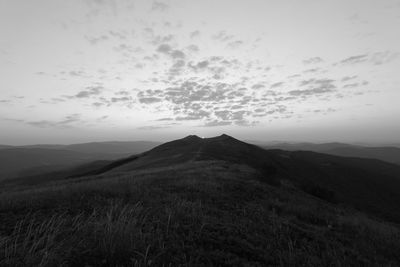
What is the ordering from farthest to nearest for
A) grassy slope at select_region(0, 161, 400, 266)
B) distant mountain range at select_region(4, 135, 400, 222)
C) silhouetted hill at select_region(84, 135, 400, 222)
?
distant mountain range at select_region(4, 135, 400, 222)
silhouetted hill at select_region(84, 135, 400, 222)
grassy slope at select_region(0, 161, 400, 266)

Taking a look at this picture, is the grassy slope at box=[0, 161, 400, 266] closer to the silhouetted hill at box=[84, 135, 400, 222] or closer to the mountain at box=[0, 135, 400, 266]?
the mountain at box=[0, 135, 400, 266]

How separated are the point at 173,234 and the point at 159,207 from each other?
2.14 metres

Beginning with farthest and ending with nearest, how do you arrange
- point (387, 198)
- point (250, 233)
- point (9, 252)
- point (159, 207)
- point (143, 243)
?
point (387, 198) → point (159, 207) → point (250, 233) → point (143, 243) → point (9, 252)

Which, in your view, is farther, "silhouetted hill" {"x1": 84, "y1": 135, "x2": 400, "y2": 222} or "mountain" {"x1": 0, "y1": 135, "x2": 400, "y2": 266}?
"silhouetted hill" {"x1": 84, "y1": 135, "x2": 400, "y2": 222}

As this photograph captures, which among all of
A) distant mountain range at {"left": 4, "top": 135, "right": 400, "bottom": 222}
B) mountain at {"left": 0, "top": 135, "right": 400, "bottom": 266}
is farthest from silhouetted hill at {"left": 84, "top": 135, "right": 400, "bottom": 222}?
mountain at {"left": 0, "top": 135, "right": 400, "bottom": 266}

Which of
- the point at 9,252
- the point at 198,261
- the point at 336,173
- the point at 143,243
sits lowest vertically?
the point at 336,173

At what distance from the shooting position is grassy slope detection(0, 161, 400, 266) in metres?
4.06

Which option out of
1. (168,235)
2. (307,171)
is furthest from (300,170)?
(168,235)

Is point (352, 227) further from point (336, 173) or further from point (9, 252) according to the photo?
point (336, 173)

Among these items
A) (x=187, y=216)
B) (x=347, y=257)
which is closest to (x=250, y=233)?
(x=187, y=216)

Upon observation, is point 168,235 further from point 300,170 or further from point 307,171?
point 307,171

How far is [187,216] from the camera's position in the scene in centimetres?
689

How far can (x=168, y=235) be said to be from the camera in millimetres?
5367

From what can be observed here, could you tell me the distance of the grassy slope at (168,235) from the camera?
406cm
